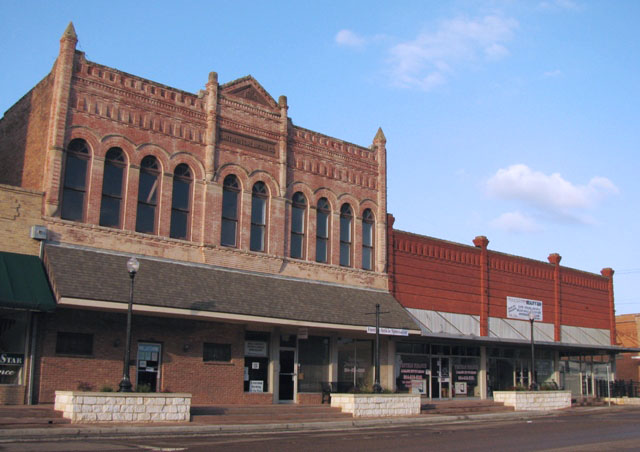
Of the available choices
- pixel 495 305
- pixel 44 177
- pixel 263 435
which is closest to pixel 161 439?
pixel 263 435

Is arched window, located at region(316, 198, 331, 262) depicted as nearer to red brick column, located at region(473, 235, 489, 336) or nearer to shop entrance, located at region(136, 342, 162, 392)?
shop entrance, located at region(136, 342, 162, 392)

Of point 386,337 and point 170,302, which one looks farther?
point 386,337

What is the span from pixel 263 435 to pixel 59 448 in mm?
6272

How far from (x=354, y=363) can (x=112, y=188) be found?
12682 mm

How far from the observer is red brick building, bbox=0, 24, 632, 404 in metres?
22.1

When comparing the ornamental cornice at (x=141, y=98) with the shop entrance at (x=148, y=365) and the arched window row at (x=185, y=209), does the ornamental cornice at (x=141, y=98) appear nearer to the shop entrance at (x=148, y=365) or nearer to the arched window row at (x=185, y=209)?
the arched window row at (x=185, y=209)

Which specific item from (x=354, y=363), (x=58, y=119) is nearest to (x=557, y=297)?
(x=354, y=363)

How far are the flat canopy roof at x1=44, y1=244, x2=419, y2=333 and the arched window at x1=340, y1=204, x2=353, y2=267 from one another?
1.48 m

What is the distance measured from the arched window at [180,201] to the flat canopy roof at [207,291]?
4.31 ft

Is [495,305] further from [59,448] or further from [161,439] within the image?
[59,448]

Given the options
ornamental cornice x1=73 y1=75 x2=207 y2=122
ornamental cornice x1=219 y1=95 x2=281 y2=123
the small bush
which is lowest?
the small bush

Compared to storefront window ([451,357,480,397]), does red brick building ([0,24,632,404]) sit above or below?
above

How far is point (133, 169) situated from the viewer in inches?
963

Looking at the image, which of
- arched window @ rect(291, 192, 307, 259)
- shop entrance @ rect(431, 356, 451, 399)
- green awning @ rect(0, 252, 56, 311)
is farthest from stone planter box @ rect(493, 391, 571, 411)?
green awning @ rect(0, 252, 56, 311)
